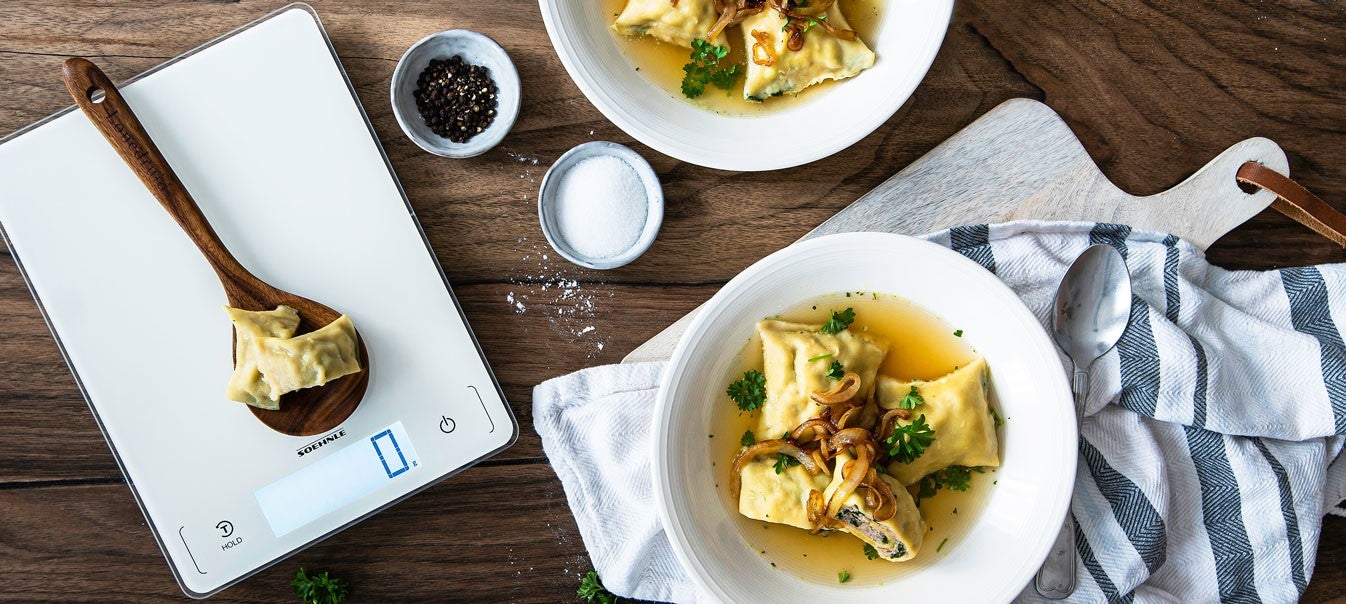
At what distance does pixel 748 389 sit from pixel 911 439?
0.47 m

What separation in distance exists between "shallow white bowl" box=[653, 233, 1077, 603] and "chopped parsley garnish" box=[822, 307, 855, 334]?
0.28 ft

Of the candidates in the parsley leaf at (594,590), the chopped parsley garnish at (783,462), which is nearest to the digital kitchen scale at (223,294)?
the parsley leaf at (594,590)

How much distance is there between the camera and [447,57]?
2.50 metres

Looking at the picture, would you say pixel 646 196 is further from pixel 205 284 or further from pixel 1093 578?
pixel 1093 578

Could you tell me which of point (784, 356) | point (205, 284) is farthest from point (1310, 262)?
point (205, 284)

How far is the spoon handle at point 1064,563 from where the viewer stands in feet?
7.70

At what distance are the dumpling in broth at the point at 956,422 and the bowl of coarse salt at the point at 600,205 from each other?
90 centimetres

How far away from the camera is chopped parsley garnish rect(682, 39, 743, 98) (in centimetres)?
247

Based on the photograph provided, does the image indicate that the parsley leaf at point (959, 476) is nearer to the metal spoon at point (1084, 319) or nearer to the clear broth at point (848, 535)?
the clear broth at point (848, 535)

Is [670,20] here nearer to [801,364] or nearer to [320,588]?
[801,364]

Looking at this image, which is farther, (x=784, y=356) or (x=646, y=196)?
(x=646, y=196)

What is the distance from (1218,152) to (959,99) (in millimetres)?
806

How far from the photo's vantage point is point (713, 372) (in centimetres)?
233

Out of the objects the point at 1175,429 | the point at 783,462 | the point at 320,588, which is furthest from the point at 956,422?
the point at 320,588
